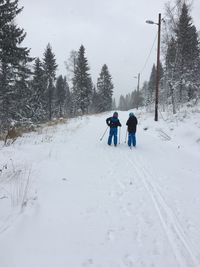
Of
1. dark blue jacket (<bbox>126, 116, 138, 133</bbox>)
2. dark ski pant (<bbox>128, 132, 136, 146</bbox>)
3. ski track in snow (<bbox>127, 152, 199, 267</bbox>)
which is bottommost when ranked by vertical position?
ski track in snow (<bbox>127, 152, 199, 267</bbox>)

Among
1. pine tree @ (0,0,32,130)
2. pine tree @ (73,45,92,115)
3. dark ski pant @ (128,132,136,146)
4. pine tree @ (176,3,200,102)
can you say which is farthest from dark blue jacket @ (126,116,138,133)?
pine tree @ (73,45,92,115)

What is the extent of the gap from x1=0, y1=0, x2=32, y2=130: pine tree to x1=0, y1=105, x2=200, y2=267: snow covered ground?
11.5 metres

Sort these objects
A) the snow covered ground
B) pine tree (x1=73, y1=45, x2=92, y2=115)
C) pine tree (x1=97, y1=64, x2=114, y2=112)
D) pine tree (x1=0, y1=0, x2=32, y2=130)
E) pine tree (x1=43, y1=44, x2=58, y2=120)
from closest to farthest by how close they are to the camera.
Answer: the snow covered ground → pine tree (x1=0, y1=0, x2=32, y2=130) → pine tree (x1=43, y1=44, x2=58, y2=120) → pine tree (x1=73, y1=45, x2=92, y2=115) → pine tree (x1=97, y1=64, x2=114, y2=112)

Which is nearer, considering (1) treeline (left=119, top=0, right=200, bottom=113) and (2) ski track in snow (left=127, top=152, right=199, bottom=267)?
(2) ski track in snow (left=127, top=152, right=199, bottom=267)

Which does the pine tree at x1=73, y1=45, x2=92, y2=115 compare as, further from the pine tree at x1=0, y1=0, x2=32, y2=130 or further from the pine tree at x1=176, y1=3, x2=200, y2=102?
the pine tree at x1=0, y1=0, x2=32, y2=130

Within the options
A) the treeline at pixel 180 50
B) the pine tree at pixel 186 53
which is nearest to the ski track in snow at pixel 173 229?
the treeline at pixel 180 50

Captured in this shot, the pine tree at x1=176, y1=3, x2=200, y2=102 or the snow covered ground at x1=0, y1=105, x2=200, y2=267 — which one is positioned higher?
the pine tree at x1=176, y1=3, x2=200, y2=102

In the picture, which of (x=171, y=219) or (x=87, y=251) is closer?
(x=87, y=251)

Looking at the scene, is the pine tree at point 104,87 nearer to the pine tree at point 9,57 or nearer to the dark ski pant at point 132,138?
the pine tree at point 9,57

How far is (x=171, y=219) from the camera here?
5.08 metres

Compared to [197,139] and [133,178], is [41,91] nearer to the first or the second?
[197,139]

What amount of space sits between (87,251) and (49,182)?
9.74 feet

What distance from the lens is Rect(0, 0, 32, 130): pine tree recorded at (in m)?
18.3

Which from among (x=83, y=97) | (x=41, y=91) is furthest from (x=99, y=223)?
(x=83, y=97)
